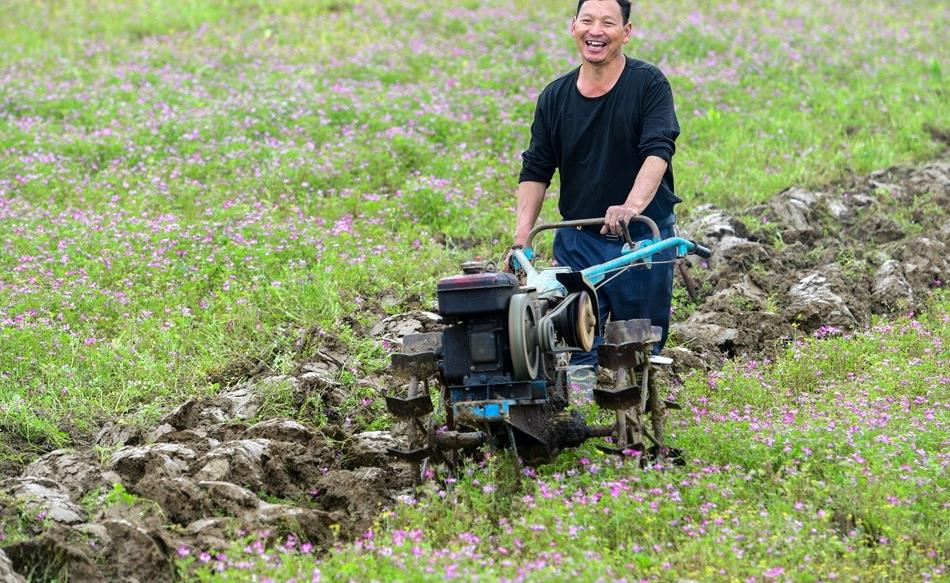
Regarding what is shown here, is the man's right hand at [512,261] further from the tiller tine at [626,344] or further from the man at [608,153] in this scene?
the tiller tine at [626,344]

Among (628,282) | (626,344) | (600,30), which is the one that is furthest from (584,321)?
(600,30)

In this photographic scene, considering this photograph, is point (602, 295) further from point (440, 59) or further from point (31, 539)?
point (440, 59)

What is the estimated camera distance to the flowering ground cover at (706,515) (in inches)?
180

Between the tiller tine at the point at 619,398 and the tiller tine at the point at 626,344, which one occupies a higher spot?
the tiller tine at the point at 626,344

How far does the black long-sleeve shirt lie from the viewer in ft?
20.7

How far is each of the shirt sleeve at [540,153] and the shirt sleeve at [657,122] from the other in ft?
1.66

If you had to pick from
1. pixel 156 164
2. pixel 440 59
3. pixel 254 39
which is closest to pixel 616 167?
pixel 156 164

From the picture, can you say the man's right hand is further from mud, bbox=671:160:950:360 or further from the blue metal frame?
mud, bbox=671:160:950:360

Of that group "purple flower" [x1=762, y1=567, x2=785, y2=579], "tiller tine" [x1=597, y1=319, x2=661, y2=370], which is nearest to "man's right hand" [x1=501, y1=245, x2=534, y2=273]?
"tiller tine" [x1=597, y1=319, x2=661, y2=370]

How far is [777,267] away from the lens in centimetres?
962

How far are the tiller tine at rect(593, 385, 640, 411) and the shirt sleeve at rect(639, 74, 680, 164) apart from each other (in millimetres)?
1306

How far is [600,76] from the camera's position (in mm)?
6371

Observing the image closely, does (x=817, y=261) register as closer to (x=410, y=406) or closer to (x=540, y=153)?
(x=540, y=153)

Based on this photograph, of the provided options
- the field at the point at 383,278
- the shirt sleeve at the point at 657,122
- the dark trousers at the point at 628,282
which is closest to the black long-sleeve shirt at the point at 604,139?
the shirt sleeve at the point at 657,122
